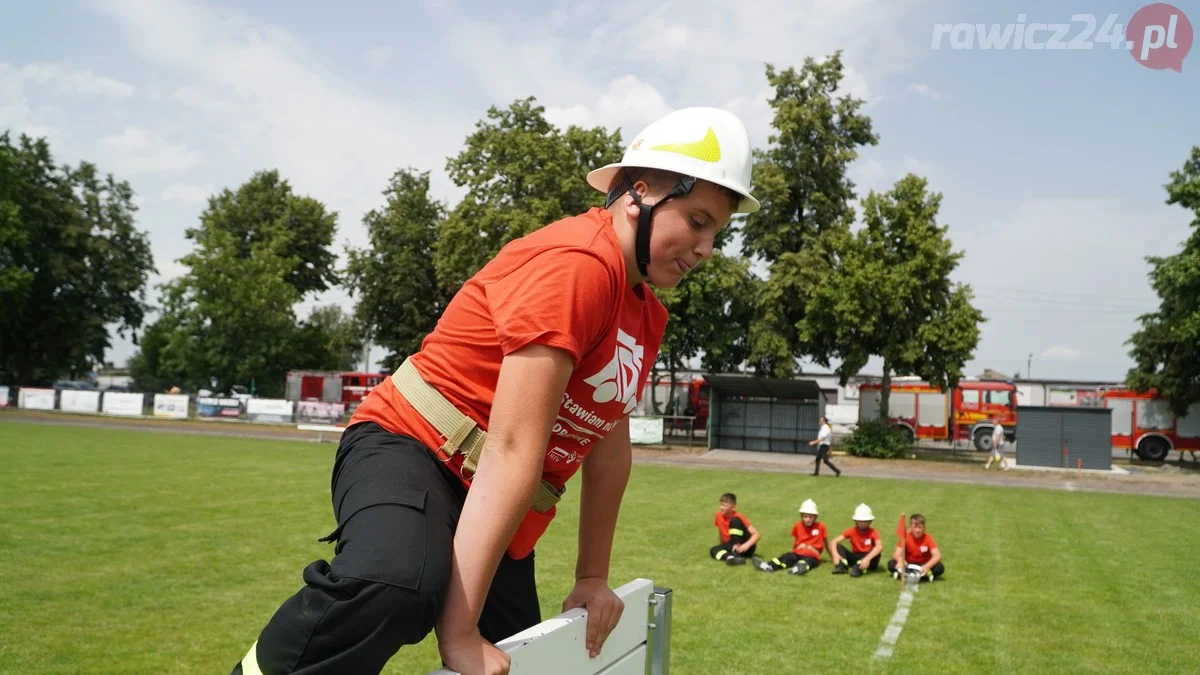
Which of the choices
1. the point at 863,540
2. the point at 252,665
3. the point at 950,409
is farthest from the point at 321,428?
the point at 252,665

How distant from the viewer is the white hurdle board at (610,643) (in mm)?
1882

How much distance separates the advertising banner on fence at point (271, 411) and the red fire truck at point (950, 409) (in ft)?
90.0

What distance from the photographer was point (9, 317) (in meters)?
57.7

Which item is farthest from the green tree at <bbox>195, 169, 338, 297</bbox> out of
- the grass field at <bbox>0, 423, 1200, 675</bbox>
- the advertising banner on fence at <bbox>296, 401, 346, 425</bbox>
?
the grass field at <bbox>0, 423, 1200, 675</bbox>

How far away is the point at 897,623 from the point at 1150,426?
132 ft

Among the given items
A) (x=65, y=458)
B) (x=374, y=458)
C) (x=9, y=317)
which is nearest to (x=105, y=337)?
(x=9, y=317)

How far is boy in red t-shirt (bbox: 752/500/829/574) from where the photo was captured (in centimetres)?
1158

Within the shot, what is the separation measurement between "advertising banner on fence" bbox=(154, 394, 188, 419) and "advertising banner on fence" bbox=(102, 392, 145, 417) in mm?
843

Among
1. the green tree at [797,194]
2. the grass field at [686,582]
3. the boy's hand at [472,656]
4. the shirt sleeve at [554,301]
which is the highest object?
the green tree at [797,194]

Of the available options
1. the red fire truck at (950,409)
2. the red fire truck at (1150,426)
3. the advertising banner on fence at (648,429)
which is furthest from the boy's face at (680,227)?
the red fire truck at (1150,426)

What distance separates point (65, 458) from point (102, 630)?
1730 cm

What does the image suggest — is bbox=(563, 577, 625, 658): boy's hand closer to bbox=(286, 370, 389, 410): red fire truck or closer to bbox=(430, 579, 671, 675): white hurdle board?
bbox=(430, 579, 671, 675): white hurdle board

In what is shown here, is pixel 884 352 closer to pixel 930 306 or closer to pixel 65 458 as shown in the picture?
pixel 930 306

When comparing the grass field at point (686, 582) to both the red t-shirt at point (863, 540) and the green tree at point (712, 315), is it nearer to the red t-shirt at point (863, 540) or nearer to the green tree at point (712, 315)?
the red t-shirt at point (863, 540)
